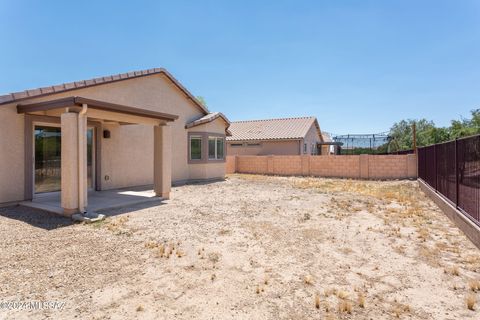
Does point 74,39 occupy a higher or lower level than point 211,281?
higher

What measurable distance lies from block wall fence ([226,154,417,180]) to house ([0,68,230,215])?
7.84 metres

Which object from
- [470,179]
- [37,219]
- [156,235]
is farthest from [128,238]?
[470,179]

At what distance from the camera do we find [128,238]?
559 cm

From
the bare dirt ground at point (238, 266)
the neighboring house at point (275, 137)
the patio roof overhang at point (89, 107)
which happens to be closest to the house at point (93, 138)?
the patio roof overhang at point (89, 107)

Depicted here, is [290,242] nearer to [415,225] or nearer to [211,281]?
[211,281]

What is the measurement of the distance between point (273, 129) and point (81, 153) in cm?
2280

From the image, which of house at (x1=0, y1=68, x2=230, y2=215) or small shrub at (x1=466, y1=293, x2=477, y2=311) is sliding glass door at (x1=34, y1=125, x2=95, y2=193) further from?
small shrub at (x1=466, y1=293, x2=477, y2=311)

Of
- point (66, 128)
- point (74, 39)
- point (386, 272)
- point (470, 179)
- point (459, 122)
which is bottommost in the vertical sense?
point (386, 272)

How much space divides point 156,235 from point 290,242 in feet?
9.61

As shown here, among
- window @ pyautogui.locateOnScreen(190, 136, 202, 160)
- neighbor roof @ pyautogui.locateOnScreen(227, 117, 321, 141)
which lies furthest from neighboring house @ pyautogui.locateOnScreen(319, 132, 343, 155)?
window @ pyautogui.locateOnScreen(190, 136, 202, 160)

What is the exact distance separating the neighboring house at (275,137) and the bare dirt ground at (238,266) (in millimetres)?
18386

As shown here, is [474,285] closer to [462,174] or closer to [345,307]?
[345,307]

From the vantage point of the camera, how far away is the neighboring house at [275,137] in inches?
1022

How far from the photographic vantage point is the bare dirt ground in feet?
10.4
